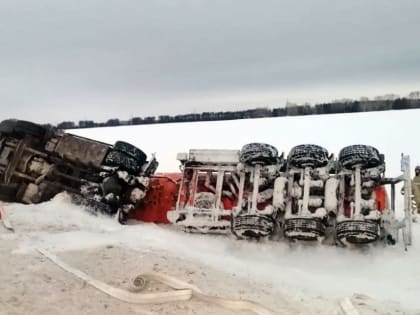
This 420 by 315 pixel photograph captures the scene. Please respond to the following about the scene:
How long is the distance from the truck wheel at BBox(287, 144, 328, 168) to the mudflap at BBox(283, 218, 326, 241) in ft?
2.76

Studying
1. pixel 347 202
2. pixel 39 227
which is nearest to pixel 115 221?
pixel 39 227

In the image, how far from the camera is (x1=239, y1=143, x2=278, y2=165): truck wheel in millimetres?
7527

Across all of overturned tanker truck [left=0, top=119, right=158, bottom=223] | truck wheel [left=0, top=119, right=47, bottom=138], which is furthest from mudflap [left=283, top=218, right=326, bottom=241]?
truck wheel [left=0, top=119, right=47, bottom=138]

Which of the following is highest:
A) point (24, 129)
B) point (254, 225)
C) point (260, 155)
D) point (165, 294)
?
point (24, 129)

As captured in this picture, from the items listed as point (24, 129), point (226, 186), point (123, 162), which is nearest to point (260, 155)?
point (226, 186)

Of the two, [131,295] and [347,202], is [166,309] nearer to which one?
[131,295]

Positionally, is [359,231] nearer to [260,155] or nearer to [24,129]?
[260,155]

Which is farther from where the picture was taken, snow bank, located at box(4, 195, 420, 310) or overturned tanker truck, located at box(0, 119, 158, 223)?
overturned tanker truck, located at box(0, 119, 158, 223)

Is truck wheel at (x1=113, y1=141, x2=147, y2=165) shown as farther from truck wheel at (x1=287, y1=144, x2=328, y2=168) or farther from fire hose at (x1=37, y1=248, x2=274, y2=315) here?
fire hose at (x1=37, y1=248, x2=274, y2=315)

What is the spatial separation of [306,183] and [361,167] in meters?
0.70

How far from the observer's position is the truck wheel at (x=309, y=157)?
7.26 meters

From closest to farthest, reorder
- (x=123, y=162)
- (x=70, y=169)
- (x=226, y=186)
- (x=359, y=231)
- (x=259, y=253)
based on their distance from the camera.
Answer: (x=359, y=231) < (x=259, y=253) < (x=226, y=186) < (x=123, y=162) < (x=70, y=169)

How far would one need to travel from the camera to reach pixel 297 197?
7141 millimetres

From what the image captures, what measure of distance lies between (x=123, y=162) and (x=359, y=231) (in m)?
3.48
